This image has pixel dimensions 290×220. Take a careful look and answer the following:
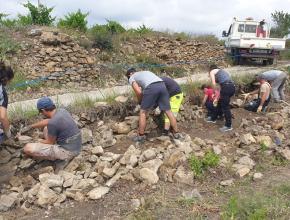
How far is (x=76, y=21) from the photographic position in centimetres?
1531

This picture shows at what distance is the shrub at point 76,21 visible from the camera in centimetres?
1527

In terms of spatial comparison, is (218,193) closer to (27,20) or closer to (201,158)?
(201,158)

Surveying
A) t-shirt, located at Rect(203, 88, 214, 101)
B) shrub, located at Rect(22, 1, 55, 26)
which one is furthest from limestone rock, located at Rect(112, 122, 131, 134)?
shrub, located at Rect(22, 1, 55, 26)

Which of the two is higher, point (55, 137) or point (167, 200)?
point (55, 137)

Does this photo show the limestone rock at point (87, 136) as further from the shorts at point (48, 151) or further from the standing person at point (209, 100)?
the standing person at point (209, 100)

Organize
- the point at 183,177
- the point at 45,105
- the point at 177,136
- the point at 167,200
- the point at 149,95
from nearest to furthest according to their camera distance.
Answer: the point at 167,200 < the point at 183,177 < the point at 45,105 < the point at 149,95 < the point at 177,136

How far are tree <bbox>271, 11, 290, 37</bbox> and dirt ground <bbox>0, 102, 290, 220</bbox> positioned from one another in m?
28.5

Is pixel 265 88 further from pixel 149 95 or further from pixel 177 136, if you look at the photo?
pixel 149 95

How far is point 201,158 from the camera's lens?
6.28 meters

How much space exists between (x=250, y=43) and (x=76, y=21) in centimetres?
666

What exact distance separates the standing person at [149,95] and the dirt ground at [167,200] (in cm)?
140

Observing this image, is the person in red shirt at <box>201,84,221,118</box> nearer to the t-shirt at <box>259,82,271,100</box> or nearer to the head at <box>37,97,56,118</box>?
the t-shirt at <box>259,82,271,100</box>

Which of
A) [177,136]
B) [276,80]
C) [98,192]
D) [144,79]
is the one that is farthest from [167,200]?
[276,80]

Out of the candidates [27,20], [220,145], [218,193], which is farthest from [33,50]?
[218,193]
